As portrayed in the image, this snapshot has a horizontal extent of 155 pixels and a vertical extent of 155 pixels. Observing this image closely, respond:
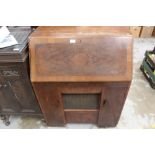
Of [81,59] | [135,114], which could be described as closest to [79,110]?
[81,59]

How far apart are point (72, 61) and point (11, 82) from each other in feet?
1.90

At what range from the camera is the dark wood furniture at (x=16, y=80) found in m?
1.09

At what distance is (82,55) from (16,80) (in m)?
0.59

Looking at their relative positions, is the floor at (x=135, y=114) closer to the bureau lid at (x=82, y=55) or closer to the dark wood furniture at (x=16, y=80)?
the dark wood furniture at (x=16, y=80)

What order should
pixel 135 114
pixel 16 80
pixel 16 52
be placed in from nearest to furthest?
pixel 16 52 → pixel 16 80 → pixel 135 114

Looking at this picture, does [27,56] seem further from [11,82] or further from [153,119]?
[153,119]

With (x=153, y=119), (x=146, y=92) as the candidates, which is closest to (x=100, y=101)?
(x=153, y=119)

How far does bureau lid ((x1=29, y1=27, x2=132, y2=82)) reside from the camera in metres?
1.05

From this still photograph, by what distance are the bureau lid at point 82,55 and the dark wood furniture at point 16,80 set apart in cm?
9

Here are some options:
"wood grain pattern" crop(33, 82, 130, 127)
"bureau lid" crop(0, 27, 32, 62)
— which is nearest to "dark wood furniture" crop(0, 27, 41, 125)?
"bureau lid" crop(0, 27, 32, 62)

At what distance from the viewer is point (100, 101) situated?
1.33 meters

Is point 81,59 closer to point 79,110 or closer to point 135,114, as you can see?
point 79,110

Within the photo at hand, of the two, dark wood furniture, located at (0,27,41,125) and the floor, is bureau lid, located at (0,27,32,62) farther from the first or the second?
the floor

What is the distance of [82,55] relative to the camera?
1.07 meters
